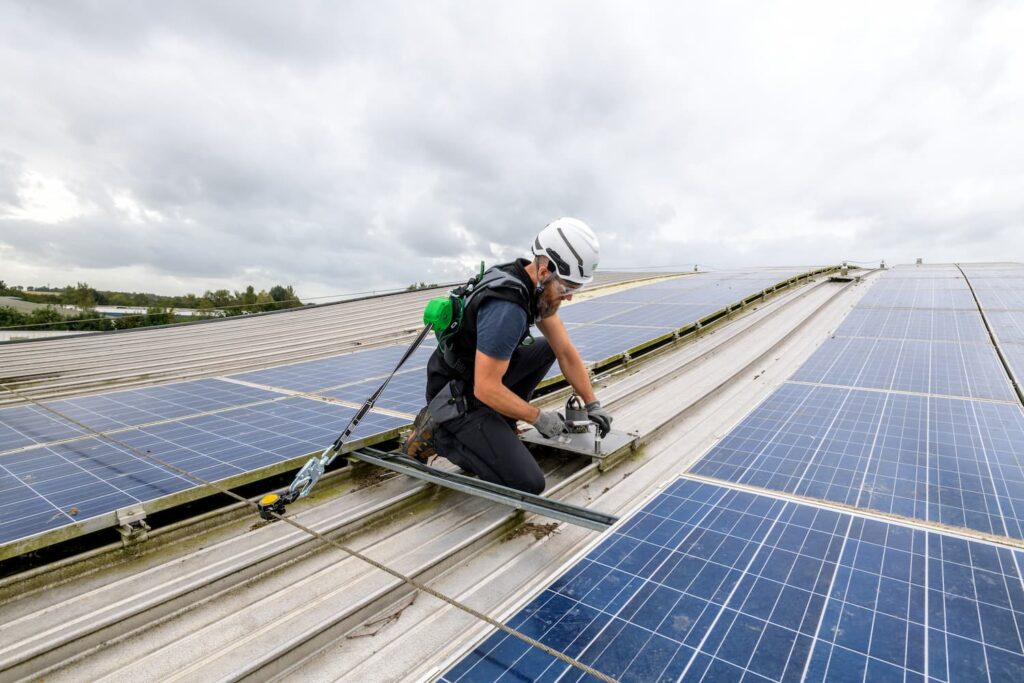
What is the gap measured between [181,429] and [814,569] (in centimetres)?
515

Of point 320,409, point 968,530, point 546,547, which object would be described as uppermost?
point 320,409

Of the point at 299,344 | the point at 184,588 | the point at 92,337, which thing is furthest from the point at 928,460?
the point at 92,337

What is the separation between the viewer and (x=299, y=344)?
10328 mm

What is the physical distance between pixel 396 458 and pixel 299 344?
736cm

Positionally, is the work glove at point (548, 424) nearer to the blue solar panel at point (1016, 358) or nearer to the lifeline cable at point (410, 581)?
the lifeline cable at point (410, 581)

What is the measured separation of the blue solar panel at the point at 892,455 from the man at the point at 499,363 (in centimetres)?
162

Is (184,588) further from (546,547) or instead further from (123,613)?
(546,547)

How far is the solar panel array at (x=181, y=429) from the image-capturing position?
320 cm

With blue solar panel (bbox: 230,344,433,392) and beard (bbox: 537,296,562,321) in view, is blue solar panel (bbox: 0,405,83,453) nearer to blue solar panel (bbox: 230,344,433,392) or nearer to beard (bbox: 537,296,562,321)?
blue solar panel (bbox: 230,344,433,392)

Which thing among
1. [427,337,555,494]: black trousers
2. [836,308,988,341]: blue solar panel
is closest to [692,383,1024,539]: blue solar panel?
[427,337,555,494]: black trousers

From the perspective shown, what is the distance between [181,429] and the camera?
4.59 meters

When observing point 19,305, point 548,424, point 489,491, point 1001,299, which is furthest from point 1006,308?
point 19,305

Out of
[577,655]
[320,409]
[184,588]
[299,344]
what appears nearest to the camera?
[577,655]

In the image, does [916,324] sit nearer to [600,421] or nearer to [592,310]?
[592,310]
